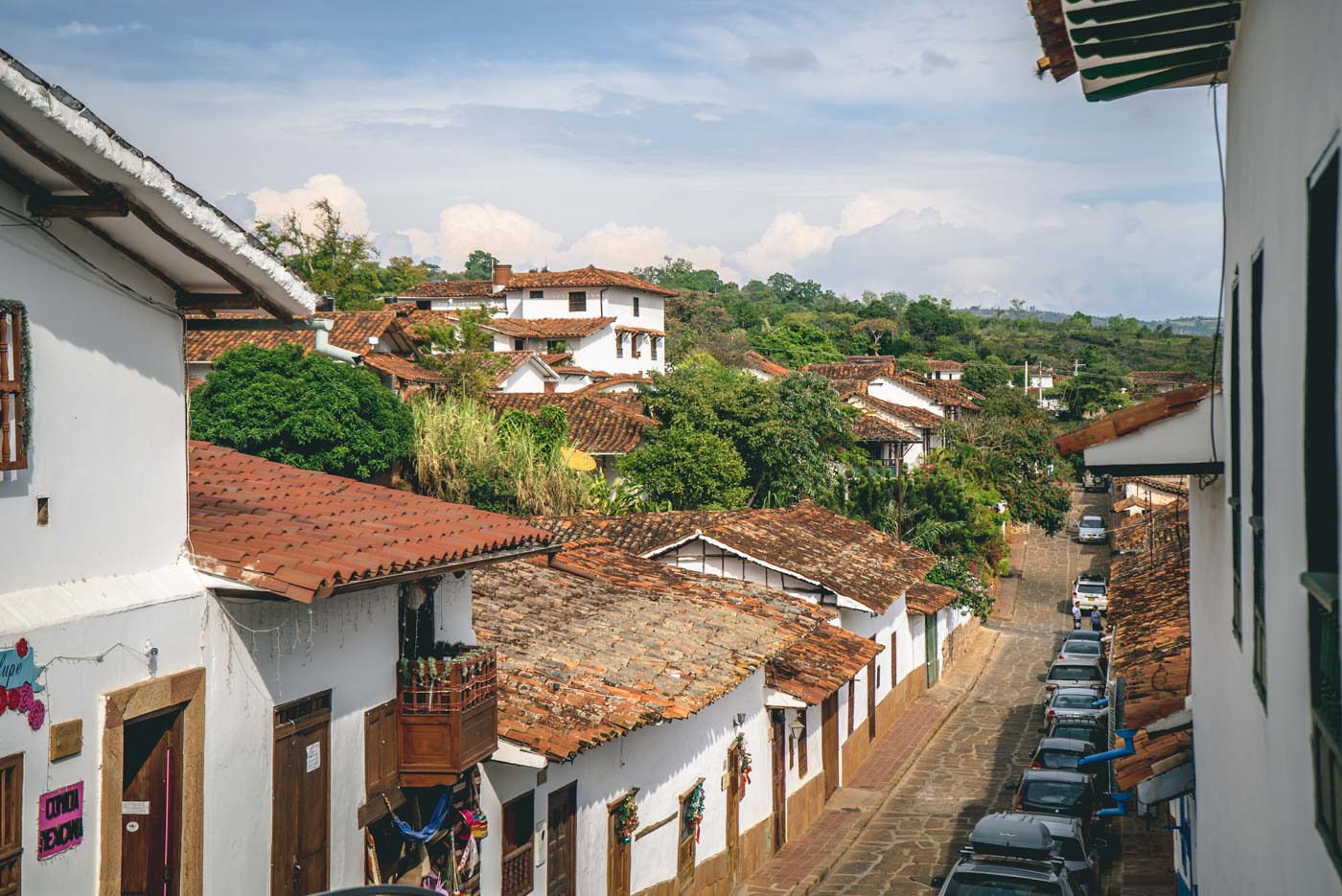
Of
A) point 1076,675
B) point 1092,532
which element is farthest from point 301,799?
point 1092,532

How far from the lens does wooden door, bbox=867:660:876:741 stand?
26781mm

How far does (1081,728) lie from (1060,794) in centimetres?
504

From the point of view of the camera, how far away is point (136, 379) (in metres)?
7.93

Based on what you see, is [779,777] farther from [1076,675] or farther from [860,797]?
[1076,675]

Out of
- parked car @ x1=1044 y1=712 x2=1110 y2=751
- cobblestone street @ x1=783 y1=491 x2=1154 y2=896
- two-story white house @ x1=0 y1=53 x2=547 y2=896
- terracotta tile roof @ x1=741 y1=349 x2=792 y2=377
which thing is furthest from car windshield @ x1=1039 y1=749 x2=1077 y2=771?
terracotta tile roof @ x1=741 y1=349 x2=792 y2=377

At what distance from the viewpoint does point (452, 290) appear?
246 ft

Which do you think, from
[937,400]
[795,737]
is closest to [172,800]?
[795,737]

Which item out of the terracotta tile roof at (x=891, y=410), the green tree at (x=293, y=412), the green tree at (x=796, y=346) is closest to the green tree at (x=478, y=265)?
the green tree at (x=796, y=346)

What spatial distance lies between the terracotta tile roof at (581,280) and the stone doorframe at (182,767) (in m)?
55.6

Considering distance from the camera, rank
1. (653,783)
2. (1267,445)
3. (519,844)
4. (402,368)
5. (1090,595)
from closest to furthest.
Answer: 1. (1267,445)
2. (519,844)
3. (653,783)
4. (402,368)
5. (1090,595)

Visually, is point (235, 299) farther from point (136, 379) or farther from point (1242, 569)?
point (1242, 569)

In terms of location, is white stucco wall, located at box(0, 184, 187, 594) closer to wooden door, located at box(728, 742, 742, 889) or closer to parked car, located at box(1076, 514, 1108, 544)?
wooden door, located at box(728, 742, 742, 889)

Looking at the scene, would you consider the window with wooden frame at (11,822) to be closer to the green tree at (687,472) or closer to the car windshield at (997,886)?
the car windshield at (997,886)

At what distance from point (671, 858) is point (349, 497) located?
744 centimetres
